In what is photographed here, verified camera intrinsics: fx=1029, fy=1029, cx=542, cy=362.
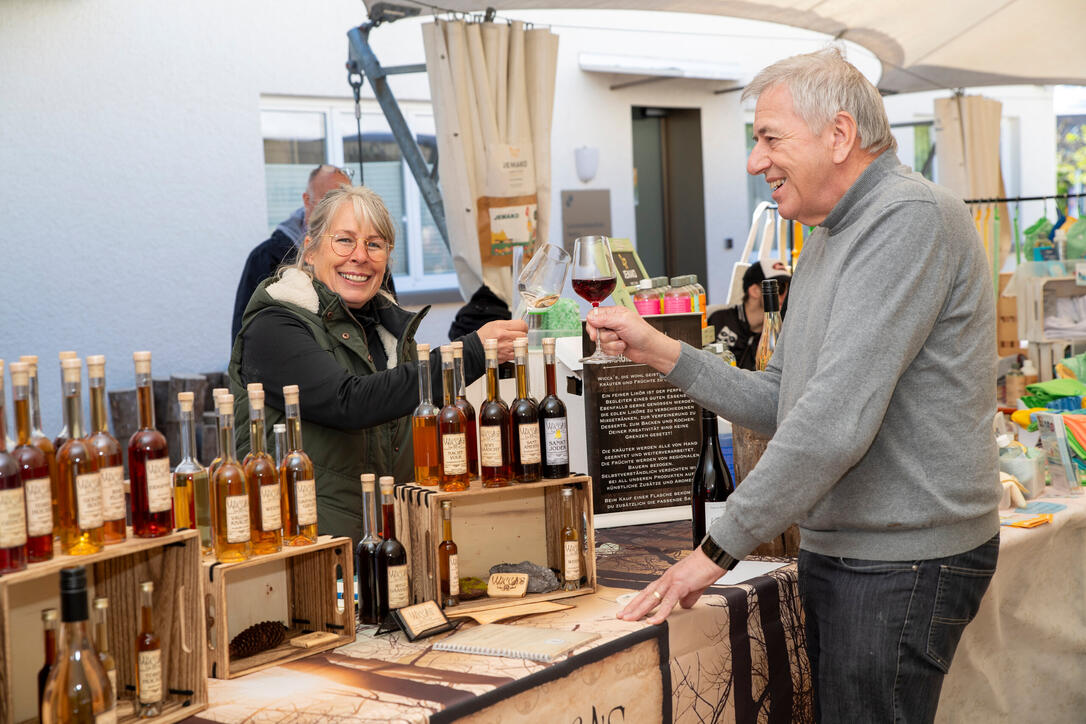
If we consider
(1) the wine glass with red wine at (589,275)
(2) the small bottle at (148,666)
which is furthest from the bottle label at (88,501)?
(1) the wine glass with red wine at (589,275)

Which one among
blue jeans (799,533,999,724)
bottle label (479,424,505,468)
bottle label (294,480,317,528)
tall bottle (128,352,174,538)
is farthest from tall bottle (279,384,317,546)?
blue jeans (799,533,999,724)

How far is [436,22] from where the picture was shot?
12.5 feet

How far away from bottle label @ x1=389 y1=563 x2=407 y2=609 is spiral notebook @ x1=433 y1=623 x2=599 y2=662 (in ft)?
0.39

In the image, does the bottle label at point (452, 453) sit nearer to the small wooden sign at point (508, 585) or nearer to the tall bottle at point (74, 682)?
the small wooden sign at point (508, 585)

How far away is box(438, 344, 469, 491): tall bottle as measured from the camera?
5.47 feet

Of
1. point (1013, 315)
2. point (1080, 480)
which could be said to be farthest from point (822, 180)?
point (1013, 315)

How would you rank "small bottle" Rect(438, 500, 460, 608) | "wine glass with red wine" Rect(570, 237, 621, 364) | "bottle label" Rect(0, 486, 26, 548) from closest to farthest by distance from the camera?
1. "bottle label" Rect(0, 486, 26, 548)
2. "small bottle" Rect(438, 500, 460, 608)
3. "wine glass with red wine" Rect(570, 237, 621, 364)

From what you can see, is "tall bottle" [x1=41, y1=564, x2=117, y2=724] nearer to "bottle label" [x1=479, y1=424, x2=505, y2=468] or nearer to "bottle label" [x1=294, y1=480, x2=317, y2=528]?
"bottle label" [x1=294, y1=480, x2=317, y2=528]

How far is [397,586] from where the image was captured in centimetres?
163

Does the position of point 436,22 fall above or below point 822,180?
above

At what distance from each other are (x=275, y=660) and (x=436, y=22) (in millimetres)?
2864

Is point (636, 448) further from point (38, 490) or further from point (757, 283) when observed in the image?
point (757, 283)

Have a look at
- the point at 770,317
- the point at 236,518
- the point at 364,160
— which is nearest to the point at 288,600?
the point at 236,518

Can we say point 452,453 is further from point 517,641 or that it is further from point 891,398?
point 891,398
